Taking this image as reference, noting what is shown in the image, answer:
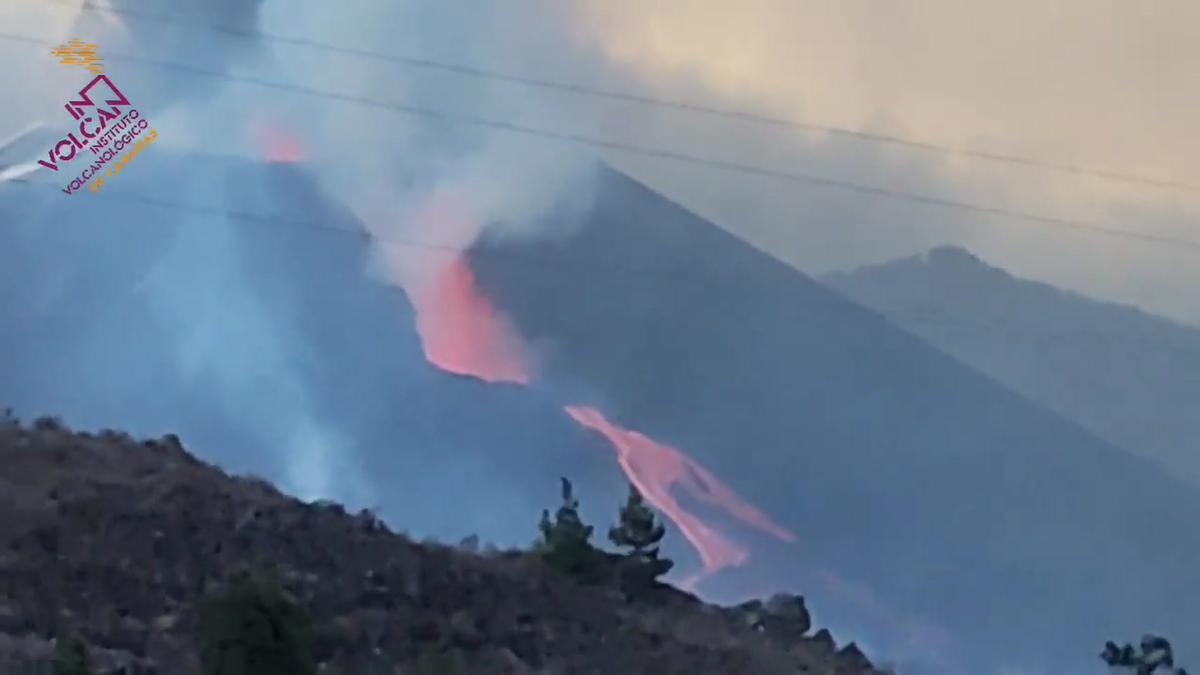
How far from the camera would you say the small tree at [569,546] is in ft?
59.4

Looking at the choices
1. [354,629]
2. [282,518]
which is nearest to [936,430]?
[282,518]

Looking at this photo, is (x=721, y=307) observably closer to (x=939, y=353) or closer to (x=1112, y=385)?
(x=939, y=353)

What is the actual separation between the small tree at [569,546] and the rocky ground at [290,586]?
0.80ft

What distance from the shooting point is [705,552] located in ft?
72.9

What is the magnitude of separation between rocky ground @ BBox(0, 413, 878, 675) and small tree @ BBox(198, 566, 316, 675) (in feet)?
9.85

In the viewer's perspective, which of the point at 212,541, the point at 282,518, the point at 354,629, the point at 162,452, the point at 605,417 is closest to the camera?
the point at 354,629

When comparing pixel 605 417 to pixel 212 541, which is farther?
pixel 605 417

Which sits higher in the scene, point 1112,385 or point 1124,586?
point 1112,385

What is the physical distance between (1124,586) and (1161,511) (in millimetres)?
1261

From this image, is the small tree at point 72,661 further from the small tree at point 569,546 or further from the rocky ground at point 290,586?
the small tree at point 569,546


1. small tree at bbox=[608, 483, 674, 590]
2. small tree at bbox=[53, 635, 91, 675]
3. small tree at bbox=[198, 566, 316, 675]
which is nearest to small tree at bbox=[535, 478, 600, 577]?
small tree at bbox=[608, 483, 674, 590]

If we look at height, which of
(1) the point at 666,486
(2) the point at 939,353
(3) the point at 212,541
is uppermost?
(2) the point at 939,353

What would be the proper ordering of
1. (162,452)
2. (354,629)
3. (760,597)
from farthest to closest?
(760,597), (162,452), (354,629)

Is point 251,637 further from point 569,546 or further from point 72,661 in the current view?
point 569,546
